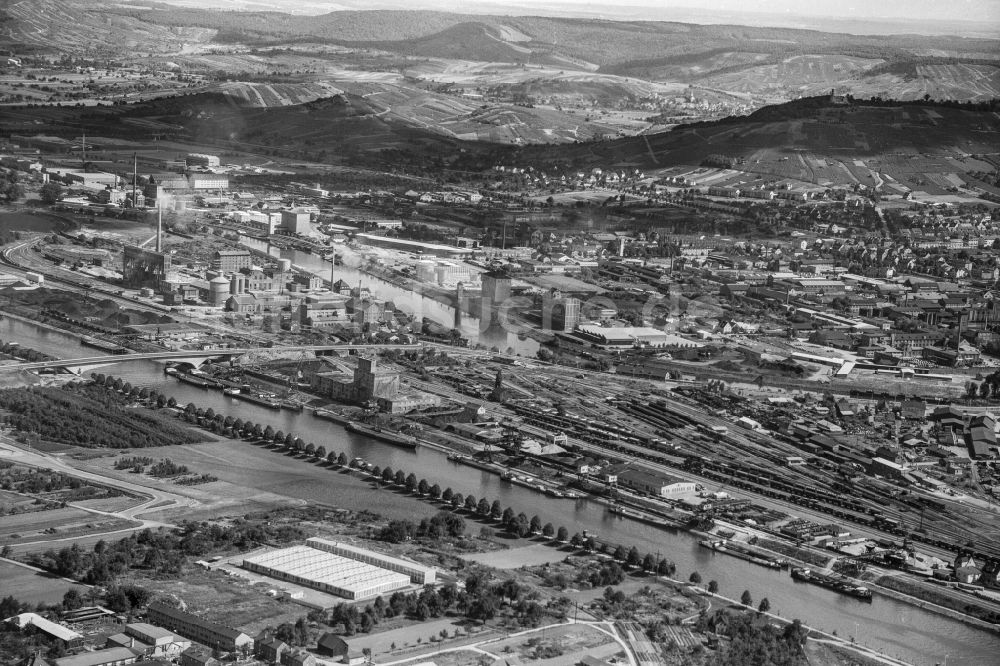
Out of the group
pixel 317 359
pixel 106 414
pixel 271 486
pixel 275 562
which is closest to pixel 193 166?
pixel 317 359

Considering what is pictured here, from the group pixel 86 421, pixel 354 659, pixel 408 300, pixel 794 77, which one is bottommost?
pixel 408 300

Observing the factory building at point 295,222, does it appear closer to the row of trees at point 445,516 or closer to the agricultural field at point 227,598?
the row of trees at point 445,516

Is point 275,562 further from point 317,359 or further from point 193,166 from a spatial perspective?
point 193,166

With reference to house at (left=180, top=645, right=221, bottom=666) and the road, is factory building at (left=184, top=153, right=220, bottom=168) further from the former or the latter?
house at (left=180, top=645, right=221, bottom=666)

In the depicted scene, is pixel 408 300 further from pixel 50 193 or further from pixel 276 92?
pixel 276 92

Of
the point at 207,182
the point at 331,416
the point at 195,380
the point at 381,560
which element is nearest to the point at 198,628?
the point at 381,560

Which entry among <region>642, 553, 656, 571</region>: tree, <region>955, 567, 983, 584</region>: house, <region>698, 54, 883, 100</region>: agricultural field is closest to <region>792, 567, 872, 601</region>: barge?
<region>955, 567, 983, 584</region>: house
